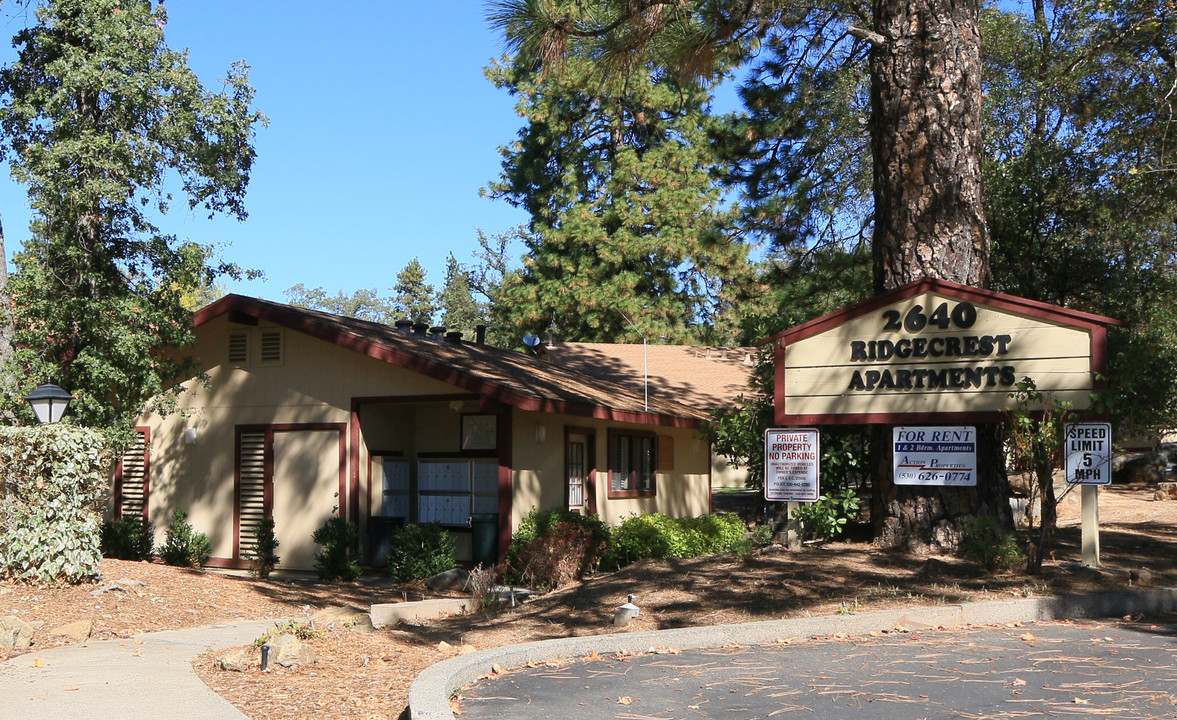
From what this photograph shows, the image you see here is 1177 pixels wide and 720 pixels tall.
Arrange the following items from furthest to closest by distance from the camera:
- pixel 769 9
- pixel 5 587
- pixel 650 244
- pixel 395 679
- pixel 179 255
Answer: pixel 650 244
pixel 179 255
pixel 769 9
pixel 5 587
pixel 395 679

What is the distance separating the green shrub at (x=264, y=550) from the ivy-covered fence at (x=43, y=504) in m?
3.70

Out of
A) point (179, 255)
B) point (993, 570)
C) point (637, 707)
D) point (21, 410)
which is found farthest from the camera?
point (179, 255)

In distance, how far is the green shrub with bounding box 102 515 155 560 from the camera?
17.1 m

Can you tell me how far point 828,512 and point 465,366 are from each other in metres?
5.80

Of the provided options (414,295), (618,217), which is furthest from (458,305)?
(618,217)

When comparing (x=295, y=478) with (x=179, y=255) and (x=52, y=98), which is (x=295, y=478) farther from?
(x=52, y=98)

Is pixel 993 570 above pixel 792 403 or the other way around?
the other way around

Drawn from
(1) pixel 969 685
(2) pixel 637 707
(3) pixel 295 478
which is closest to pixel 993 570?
(1) pixel 969 685

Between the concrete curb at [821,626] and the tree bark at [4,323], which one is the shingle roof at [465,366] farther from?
the concrete curb at [821,626]

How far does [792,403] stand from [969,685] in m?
5.96

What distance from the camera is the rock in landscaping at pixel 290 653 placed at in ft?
26.0

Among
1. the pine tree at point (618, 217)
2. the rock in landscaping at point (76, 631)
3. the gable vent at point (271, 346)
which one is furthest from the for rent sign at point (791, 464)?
the pine tree at point (618, 217)

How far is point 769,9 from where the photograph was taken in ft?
41.1

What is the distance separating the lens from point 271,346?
16.7 metres
